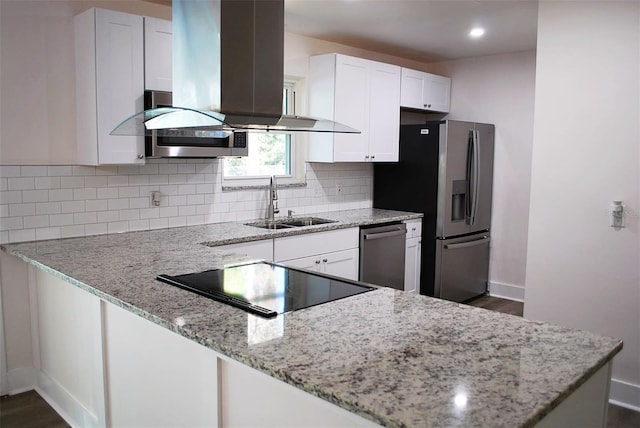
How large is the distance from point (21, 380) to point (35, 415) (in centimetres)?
39

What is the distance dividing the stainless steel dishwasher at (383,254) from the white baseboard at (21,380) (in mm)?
2452

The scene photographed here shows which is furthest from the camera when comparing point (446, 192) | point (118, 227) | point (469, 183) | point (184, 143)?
point (469, 183)

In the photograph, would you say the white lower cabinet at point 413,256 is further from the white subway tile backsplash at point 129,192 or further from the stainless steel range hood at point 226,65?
the stainless steel range hood at point 226,65

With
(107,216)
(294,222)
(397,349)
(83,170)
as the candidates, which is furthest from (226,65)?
(294,222)

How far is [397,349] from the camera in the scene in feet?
5.04

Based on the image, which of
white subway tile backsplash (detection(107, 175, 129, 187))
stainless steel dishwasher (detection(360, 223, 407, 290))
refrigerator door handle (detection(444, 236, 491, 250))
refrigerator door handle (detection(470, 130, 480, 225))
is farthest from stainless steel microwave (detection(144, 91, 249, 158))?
refrigerator door handle (detection(470, 130, 480, 225))

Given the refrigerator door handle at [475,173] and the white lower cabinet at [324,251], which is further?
the refrigerator door handle at [475,173]

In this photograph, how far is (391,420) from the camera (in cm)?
113

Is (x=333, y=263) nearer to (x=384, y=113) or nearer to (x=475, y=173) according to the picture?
(x=384, y=113)

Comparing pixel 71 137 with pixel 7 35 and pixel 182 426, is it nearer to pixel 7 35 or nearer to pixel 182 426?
pixel 7 35

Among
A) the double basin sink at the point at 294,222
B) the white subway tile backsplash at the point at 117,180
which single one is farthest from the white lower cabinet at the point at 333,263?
the white subway tile backsplash at the point at 117,180

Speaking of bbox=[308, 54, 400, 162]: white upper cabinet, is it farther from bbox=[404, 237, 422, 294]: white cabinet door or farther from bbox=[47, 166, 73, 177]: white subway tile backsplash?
bbox=[47, 166, 73, 177]: white subway tile backsplash

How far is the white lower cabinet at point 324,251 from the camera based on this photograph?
3.86 metres

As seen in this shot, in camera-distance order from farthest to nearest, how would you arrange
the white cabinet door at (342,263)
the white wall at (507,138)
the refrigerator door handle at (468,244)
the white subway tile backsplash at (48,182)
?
the white wall at (507,138), the refrigerator door handle at (468,244), the white cabinet door at (342,263), the white subway tile backsplash at (48,182)
